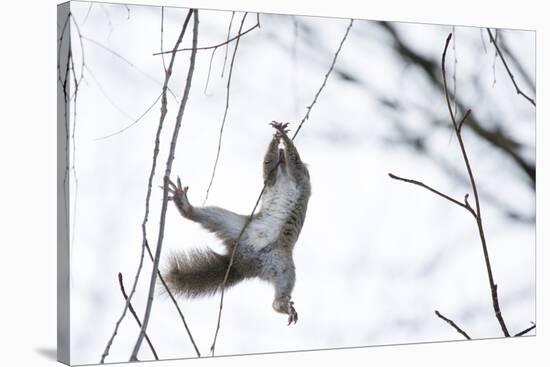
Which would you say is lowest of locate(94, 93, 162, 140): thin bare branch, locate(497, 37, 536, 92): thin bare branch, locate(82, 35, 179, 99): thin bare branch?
locate(94, 93, 162, 140): thin bare branch

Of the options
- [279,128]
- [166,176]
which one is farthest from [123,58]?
[279,128]

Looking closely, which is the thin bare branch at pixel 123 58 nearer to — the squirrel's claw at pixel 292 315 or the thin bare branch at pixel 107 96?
the thin bare branch at pixel 107 96

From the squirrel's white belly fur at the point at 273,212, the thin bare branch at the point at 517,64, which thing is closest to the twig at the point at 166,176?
the squirrel's white belly fur at the point at 273,212

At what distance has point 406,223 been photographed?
11.6 ft

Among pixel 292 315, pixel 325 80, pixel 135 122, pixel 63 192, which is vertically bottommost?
pixel 292 315

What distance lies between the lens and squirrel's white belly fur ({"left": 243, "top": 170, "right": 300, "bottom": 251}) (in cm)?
318

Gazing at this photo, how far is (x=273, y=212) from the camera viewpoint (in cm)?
322

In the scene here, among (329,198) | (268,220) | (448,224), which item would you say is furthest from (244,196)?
(448,224)

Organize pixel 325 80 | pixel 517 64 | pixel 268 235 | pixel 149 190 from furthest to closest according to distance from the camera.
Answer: pixel 517 64
pixel 325 80
pixel 268 235
pixel 149 190

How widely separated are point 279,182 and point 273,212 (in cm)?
11

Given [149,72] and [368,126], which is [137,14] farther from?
[368,126]

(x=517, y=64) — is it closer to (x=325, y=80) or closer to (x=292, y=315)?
(x=325, y=80)

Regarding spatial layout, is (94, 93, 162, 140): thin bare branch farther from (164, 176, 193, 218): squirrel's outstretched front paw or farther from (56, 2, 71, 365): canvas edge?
(164, 176, 193, 218): squirrel's outstretched front paw

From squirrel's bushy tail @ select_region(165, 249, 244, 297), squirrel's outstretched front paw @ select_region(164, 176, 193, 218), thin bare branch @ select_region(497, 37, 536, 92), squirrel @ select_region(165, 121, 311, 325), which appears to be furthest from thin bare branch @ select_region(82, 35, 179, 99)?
thin bare branch @ select_region(497, 37, 536, 92)
